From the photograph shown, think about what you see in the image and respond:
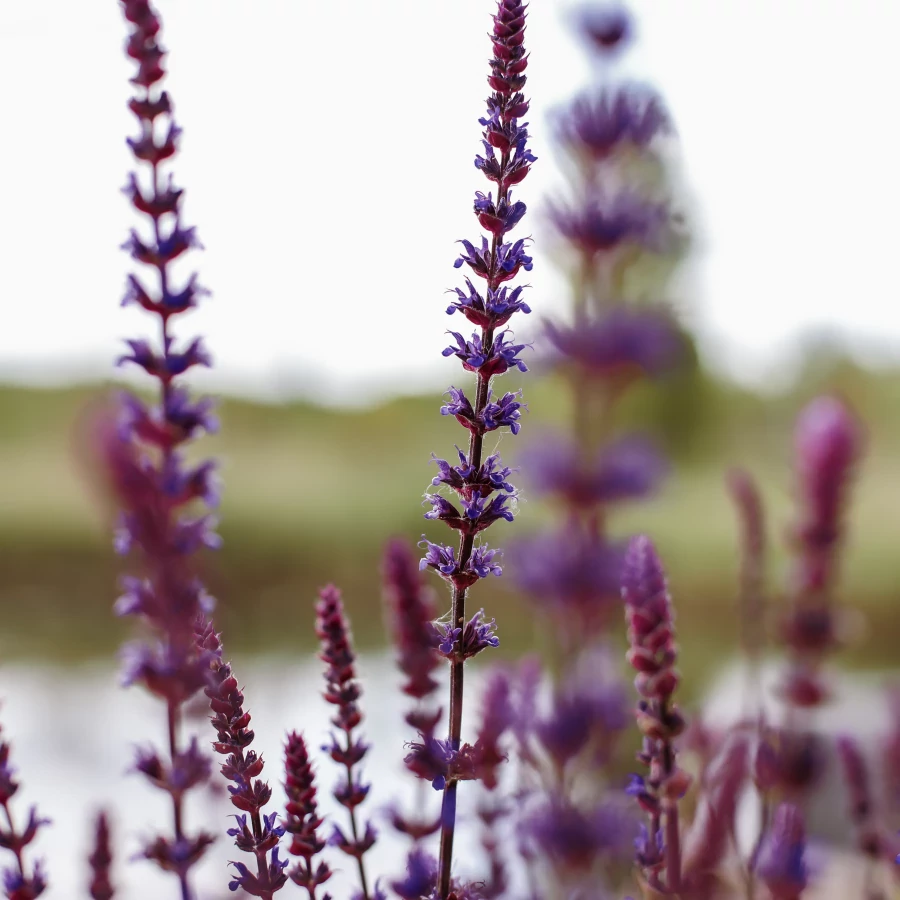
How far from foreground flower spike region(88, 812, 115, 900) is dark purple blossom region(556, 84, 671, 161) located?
25.9 inches

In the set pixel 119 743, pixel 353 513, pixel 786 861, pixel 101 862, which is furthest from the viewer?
pixel 353 513

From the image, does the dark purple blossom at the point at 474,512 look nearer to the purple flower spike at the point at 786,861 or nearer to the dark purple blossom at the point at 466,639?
the dark purple blossom at the point at 466,639

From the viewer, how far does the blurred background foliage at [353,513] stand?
447 cm

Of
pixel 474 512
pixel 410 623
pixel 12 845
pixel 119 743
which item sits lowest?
pixel 119 743

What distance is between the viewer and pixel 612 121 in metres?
0.53

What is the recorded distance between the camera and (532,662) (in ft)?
3.07

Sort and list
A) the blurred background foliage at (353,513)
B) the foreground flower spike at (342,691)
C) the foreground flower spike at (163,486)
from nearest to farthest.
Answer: the foreground flower spike at (163,486), the foreground flower spike at (342,691), the blurred background foliage at (353,513)

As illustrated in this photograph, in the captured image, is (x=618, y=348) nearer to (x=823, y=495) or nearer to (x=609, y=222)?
(x=609, y=222)

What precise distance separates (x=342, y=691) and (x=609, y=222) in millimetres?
390

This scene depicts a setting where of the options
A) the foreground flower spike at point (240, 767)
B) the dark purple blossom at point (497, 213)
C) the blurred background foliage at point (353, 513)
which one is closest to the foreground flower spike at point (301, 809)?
the foreground flower spike at point (240, 767)

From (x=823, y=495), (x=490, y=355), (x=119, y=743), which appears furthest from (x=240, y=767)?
(x=119, y=743)

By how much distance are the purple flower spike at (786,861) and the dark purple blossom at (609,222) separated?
402mm

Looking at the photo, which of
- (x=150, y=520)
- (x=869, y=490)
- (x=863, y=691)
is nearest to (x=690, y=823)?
(x=150, y=520)

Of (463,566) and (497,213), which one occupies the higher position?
(497,213)
